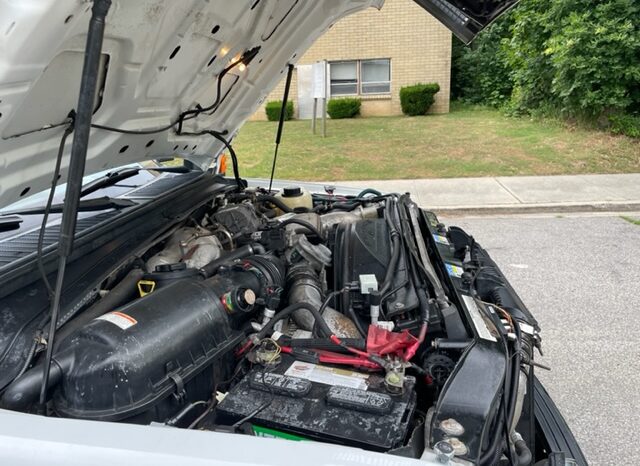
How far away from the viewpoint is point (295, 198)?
3.44 metres

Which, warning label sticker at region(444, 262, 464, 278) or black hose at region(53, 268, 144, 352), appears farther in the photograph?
warning label sticker at region(444, 262, 464, 278)

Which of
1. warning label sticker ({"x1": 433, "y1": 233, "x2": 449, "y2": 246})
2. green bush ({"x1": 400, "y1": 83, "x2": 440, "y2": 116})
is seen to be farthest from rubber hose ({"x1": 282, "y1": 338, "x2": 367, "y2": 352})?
green bush ({"x1": 400, "y1": 83, "x2": 440, "y2": 116})

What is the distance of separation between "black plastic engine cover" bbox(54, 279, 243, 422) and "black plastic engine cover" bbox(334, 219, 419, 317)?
2.08 feet

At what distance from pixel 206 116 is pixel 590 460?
2732 millimetres

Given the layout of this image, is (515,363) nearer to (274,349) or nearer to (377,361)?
(377,361)

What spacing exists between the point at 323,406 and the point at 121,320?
65 cm

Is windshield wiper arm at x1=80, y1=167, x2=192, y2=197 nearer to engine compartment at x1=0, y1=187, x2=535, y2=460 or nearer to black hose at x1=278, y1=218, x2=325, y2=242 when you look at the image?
engine compartment at x1=0, y1=187, x2=535, y2=460

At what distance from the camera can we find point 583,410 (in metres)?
2.92

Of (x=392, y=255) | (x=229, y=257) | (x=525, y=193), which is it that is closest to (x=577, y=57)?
(x=525, y=193)

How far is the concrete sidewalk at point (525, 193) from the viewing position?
7254 mm

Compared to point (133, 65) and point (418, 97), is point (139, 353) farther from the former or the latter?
point (418, 97)

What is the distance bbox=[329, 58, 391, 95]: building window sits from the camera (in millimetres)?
16438

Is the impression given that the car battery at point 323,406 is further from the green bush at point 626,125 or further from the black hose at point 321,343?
the green bush at point 626,125

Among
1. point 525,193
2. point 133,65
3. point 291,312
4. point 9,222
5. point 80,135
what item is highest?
point 133,65
